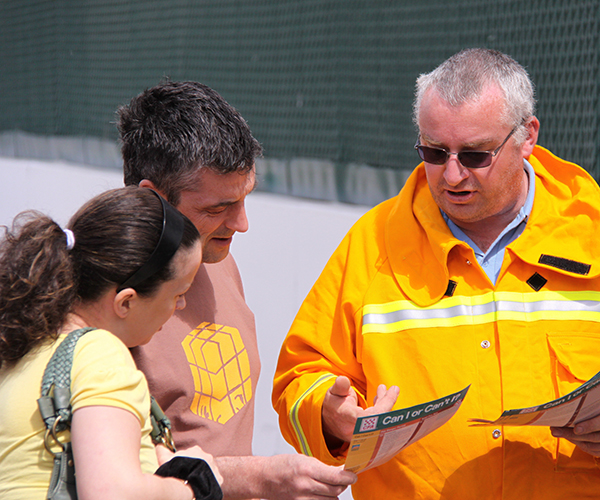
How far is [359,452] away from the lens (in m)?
1.54

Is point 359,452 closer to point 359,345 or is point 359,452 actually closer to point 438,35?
point 359,345

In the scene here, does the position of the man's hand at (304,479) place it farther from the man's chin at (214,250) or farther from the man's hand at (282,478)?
the man's chin at (214,250)

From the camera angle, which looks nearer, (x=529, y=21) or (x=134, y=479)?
(x=134, y=479)

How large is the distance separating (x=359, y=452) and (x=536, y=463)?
0.71 m

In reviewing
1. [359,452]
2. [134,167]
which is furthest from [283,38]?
[359,452]

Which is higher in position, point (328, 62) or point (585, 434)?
point (328, 62)

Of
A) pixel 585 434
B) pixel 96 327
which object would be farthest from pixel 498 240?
pixel 96 327

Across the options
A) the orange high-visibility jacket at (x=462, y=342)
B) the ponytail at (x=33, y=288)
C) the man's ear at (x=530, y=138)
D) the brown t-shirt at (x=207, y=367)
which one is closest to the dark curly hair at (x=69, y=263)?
the ponytail at (x=33, y=288)

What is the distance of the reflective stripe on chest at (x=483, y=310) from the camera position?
6.68ft

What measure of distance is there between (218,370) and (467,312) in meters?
0.78

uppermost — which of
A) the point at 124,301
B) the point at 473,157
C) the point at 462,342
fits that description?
the point at 473,157

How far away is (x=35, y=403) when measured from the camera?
1.34m

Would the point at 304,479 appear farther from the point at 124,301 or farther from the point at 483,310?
the point at 483,310

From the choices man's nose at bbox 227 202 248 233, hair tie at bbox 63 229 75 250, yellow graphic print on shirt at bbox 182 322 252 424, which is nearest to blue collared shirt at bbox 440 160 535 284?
man's nose at bbox 227 202 248 233
